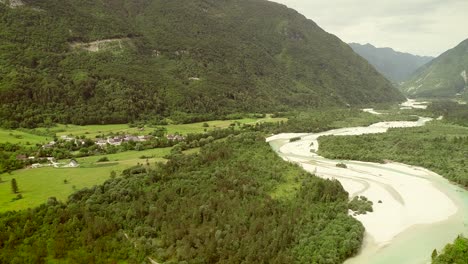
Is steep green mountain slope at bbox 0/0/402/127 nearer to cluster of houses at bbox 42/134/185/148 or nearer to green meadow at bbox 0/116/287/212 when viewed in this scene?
green meadow at bbox 0/116/287/212

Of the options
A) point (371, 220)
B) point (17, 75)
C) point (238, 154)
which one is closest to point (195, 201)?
point (371, 220)

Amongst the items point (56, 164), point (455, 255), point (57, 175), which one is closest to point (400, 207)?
point (455, 255)

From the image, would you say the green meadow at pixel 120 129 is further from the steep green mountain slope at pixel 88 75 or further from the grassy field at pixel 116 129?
the steep green mountain slope at pixel 88 75

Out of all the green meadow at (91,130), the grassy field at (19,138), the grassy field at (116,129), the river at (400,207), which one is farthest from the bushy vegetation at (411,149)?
the grassy field at (19,138)

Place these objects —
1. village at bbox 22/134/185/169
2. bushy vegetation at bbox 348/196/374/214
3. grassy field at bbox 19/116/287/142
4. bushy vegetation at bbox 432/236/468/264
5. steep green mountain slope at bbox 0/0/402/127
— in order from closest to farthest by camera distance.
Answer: bushy vegetation at bbox 432/236/468/264
bushy vegetation at bbox 348/196/374/214
village at bbox 22/134/185/169
grassy field at bbox 19/116/287/142
steep green mountain slope at bbox 0/0/402/127

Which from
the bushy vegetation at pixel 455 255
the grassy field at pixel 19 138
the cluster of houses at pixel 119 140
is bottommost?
the bushy vegetation at pixel 455 255

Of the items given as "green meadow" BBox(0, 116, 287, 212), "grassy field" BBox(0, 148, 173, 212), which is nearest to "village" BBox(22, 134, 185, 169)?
"green meadow" BBox(0, 116, 287, 212)
